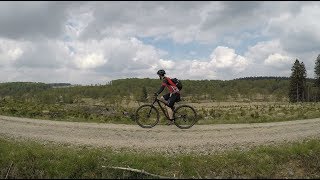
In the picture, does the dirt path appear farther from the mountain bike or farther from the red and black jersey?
the red and black jersey

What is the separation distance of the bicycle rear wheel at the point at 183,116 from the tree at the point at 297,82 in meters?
77.6

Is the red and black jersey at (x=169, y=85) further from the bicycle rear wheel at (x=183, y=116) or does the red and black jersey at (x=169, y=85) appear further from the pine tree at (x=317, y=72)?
the pine tree at (x=317, y=72)

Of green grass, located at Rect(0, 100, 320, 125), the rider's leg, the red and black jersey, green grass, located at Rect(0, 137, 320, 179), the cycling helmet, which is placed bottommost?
green grass, located at Rect(0, 137, 320, 179)

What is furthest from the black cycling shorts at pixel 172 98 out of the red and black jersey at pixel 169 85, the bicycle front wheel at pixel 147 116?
the bicycle front wheel at pixel 147 116

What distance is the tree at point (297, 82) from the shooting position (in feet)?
293

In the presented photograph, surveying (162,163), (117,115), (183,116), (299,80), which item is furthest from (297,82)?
(162,163)

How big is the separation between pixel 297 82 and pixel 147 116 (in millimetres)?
80276

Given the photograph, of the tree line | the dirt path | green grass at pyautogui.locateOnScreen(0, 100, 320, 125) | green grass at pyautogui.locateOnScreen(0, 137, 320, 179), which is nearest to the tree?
the tree line

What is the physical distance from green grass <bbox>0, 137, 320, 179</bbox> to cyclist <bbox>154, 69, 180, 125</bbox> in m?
4.83

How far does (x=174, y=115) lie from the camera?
53.2ft

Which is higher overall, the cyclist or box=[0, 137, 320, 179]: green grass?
the cyclist

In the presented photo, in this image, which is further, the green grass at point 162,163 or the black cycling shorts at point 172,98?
the black cycling shorts at point 172,98

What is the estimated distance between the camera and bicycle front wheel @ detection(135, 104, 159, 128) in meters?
16.1

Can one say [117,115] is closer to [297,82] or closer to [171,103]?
[171,103]
